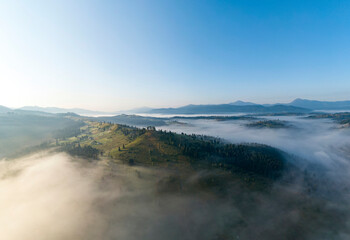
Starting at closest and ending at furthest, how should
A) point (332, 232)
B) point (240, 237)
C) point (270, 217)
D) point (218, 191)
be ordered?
1. point (240, 237)
2. point (332, 232)
3. point (270, 217)
4. point (218, 191)

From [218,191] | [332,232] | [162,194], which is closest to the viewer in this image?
[332,232]

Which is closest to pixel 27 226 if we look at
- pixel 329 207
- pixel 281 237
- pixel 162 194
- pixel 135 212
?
pixel 135 212

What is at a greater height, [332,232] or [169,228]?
[169,228]

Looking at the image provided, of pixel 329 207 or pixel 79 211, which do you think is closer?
pixel 79 211

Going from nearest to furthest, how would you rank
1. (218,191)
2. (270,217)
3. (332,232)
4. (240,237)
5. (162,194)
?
(240,237)
(332,232)
(270,217)
(162,194)
(218,191)

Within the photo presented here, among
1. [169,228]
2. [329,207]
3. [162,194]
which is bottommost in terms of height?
Result: [329,207]

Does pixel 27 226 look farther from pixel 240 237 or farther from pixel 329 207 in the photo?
pixel 329 207

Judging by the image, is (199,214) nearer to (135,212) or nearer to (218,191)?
(218,191)

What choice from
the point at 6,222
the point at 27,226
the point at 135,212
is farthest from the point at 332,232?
the point at 6,222

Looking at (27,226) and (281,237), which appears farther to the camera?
(27,226)
